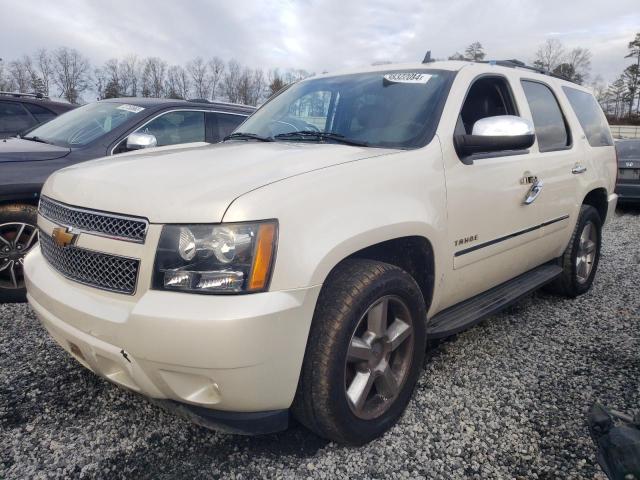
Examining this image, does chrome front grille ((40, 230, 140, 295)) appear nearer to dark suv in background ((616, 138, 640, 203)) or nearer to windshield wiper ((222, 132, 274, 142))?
windshield wiper ((222, 132, 274, 142))

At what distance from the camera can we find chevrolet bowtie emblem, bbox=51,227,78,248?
2.03 meters

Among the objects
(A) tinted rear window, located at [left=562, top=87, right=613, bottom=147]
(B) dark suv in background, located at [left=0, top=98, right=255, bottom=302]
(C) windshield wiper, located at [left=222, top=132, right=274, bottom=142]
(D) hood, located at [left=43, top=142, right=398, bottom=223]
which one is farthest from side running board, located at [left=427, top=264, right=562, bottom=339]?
(B) dark suv in background, located at [left=0, top=98, right=255, bottom=302]

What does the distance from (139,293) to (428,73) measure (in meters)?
2.09

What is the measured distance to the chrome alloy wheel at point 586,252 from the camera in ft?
13.8

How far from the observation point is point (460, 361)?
304 centimetres

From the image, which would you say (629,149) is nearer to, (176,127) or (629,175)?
(629,175)

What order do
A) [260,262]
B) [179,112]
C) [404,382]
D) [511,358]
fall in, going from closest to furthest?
[260,262], [404,382], [511,358], [179,112]

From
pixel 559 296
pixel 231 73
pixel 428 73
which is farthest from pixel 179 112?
pixel 231 73

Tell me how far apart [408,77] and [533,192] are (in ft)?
3.68

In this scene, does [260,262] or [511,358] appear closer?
[260,262]

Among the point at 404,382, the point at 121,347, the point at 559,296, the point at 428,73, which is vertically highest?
the point at 428,73

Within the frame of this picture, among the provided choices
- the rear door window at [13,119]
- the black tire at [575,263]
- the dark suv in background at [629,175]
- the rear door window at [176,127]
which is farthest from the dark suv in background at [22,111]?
the dark suv in background at [629,175]

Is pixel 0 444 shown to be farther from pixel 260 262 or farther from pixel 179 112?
pixel 179 112

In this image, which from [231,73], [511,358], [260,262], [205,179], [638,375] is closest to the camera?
[260,262]
